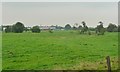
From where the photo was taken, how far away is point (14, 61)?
1580cm

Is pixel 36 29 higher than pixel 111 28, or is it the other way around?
pixel 36 29

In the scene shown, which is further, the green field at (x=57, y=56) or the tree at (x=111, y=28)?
the tree at (x=111, y=28)

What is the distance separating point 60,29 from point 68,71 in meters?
66.8

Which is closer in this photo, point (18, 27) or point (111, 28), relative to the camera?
point (18, 27)

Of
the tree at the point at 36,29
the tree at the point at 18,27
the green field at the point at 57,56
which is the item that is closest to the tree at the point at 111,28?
the tree at the point at 36,29

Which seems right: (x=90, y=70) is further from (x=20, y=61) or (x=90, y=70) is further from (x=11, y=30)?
(x=11, y=30)

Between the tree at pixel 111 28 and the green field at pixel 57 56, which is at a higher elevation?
Result: the tree at pixel 111 28

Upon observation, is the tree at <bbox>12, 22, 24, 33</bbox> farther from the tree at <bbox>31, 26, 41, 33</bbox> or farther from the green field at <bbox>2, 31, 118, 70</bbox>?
the green field at <bbox>2, 31, 118, 70</bbox>

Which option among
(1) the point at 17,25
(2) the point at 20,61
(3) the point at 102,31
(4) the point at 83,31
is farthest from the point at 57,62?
(1) the point at 17,25

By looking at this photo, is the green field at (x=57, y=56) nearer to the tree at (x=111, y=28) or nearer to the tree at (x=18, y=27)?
the tree at (x=111, y=28)

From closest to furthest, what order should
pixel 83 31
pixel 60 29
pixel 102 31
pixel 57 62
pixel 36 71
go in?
pixel 36 71 < pixel 57 62 < pixel 102 31 < pixel 83 31 < pixel 60 29

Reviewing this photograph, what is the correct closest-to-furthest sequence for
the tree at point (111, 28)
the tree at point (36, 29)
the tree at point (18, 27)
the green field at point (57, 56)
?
the green field at point (57, 56)
the tree at point (111, 28)
the tree at point (18, 27)
the tree at point (36, 29)

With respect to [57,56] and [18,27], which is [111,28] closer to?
[18,27]

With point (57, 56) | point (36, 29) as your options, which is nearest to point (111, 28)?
point (36, 29)
